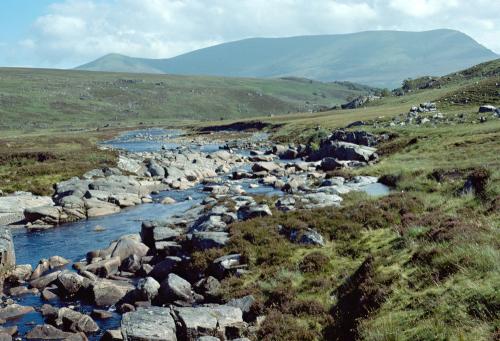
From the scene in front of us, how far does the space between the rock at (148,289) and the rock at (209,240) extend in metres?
3.84

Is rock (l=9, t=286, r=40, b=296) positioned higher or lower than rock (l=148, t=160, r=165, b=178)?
lower

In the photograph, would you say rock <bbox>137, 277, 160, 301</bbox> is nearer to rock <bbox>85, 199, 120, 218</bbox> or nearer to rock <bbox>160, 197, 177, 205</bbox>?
rock <bbox>85, 199, 120, 218</bbox>

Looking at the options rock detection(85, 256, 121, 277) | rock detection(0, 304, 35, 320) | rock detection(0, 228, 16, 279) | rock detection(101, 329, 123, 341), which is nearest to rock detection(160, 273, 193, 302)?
rock detection(101, 329, 123, 341)

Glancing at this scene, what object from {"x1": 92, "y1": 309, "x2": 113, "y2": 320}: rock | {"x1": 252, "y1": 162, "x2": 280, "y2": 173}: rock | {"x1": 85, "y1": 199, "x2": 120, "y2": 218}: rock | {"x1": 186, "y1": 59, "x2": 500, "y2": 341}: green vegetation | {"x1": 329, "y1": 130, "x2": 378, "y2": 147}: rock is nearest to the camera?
{"x1": 186, "y1": 59, "x2": 500, "y2": 341}: green vegetation

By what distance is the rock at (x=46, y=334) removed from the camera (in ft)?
53.1

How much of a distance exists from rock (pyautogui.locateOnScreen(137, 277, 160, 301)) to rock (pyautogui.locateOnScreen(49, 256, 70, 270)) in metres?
7.59

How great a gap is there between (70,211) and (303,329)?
27.1 meters

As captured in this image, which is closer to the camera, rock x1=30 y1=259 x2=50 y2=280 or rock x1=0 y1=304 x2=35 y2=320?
rock x1=0 y1=304 x2=35 y2=320

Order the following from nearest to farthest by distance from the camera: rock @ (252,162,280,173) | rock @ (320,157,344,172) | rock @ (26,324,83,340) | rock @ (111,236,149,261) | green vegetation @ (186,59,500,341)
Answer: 1. green vegetation @ (186,59,500,341)
2. rock @ (26,324,83,340)
3. rock @ (111,236,149,261)
4. rock @ (320,157,344,172)
5. rock @ (252,162,280,173)

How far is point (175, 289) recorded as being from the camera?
61.2 feet

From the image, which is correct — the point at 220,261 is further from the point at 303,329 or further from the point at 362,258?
the point at 303,329

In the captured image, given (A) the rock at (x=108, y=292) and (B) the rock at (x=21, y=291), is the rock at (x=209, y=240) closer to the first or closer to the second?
(A) the rock at (x=108, y=292)

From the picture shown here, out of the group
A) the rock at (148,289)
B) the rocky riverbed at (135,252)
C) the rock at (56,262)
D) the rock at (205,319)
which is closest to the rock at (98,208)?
the rocky riverbed at (135,252)

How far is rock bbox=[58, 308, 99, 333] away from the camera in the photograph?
55.1 feet
